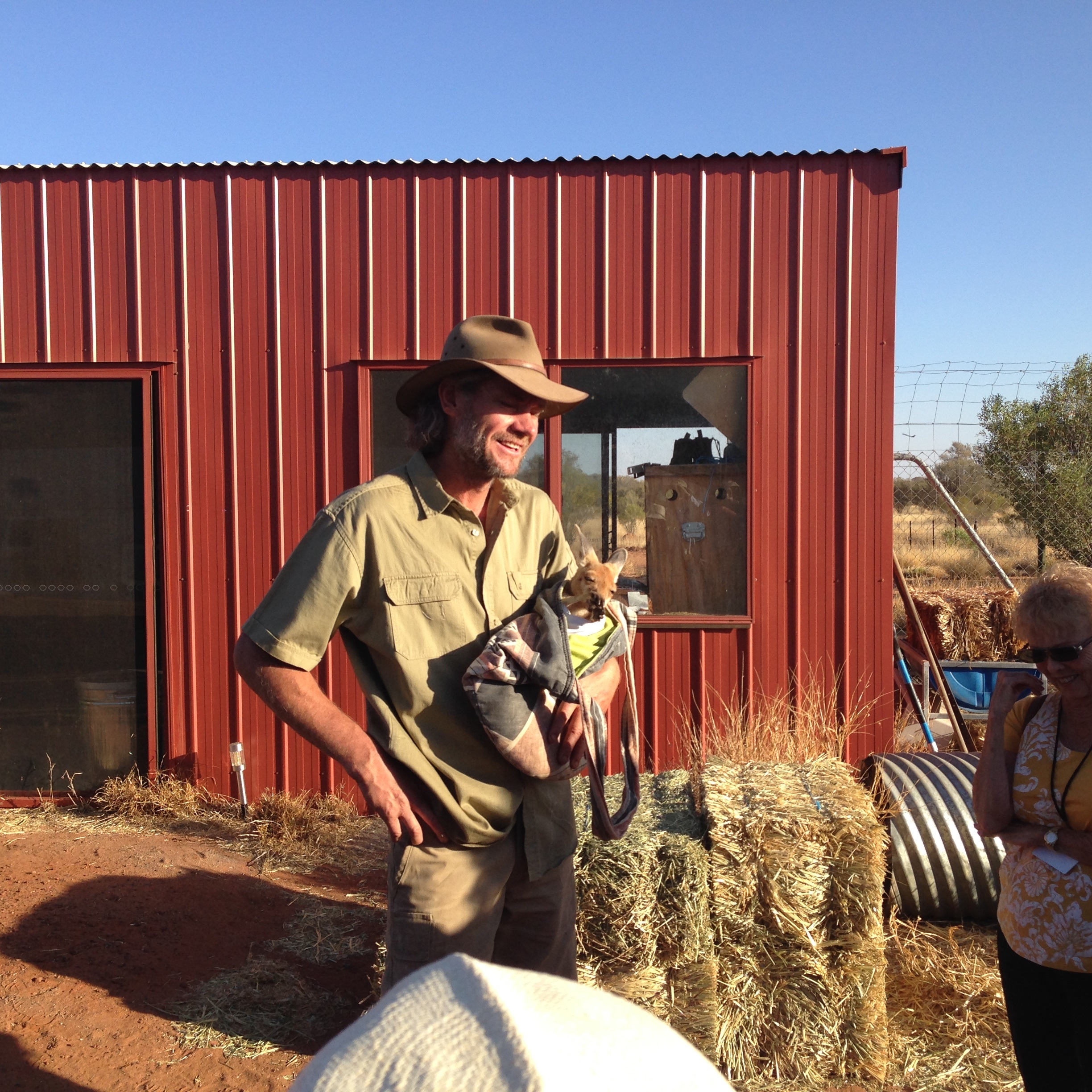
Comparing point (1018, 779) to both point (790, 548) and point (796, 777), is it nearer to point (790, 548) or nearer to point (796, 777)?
point (796, 777)

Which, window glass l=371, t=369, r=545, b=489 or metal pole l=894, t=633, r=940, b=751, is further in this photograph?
metal pole l=894, t=633, r=940, b=751

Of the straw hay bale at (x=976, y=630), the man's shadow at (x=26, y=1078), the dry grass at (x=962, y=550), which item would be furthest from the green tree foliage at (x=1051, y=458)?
the man's shadow at (x=26, y=1078)

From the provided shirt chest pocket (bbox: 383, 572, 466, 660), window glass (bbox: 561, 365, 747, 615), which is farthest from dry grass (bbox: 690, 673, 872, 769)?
shirt chest pocket (bbox: 383, 572, 466, 660)

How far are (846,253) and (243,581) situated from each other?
4.24 meters

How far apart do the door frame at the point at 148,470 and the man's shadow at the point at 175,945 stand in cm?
146

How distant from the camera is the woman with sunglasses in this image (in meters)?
2.42

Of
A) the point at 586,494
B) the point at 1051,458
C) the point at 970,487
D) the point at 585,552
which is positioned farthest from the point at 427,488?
the point at 970,487

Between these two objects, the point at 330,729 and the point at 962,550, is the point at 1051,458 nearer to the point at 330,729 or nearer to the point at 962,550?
the point at 962,550

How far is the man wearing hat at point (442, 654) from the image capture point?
2.09 metres

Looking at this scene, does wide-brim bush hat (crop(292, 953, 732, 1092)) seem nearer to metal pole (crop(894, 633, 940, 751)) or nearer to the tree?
metal pole (crop(894, 633, 940, 751))

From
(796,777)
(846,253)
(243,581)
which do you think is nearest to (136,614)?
(243,581)

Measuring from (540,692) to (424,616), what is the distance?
325 mm

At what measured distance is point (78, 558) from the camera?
19.8 feet

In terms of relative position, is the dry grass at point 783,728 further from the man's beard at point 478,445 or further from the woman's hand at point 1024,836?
the man's beard at point 478,445
